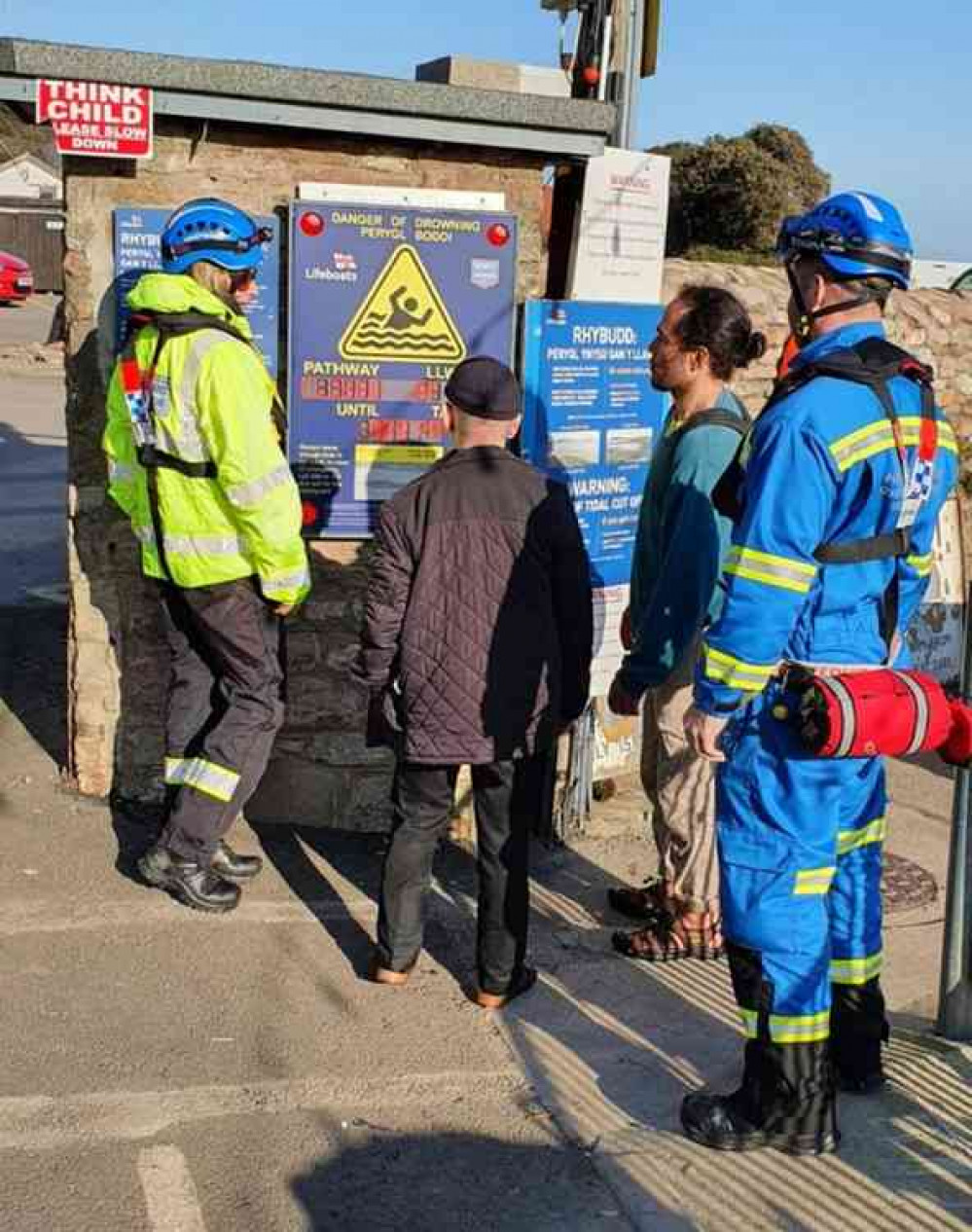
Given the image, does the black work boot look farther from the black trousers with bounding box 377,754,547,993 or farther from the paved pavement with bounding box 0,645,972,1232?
the black trousers with bounding box 377,754,547,993

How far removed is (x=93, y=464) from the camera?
5613 millimetres

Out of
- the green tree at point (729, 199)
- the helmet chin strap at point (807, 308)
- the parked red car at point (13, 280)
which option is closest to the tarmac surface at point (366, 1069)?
the helmet chin strap at point (807, 308)

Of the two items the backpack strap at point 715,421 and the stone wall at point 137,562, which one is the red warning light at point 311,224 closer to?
the stone wall at point 137,562

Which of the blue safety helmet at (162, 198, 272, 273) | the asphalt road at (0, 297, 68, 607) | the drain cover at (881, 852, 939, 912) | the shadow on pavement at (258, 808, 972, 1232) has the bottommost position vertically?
the drain cover at (881, 852, 939, 912)

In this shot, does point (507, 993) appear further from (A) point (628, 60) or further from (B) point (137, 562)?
(A) point (628, 60)

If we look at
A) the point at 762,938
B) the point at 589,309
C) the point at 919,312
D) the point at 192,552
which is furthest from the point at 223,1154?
the point at 919,312

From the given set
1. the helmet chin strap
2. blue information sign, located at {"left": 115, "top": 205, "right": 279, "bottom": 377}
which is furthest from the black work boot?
blue information sign, located at {"left": 115, "top": 205, "right": 279, "bottom": 377}

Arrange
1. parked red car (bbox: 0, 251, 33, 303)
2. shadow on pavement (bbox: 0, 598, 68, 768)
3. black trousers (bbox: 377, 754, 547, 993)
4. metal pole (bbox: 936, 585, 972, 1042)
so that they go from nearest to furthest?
1. metal pole (bbox: 936, 585, 972, 1042)
2. black trousers (bbox: 377, 754, 547, 993)
3. shadow on pavement (bbox: 0, 598, 68, 768)
4. parked red car (bbox: 0, 251, 33, 303)

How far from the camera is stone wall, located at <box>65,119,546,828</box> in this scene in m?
5.37

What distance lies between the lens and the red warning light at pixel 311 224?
5367 millimetres

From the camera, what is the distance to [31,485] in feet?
44.0

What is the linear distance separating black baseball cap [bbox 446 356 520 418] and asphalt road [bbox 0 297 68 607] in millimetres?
5354

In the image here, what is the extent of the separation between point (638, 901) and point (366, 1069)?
59.6 inches

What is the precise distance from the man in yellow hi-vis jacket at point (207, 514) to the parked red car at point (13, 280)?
28.8 meters
